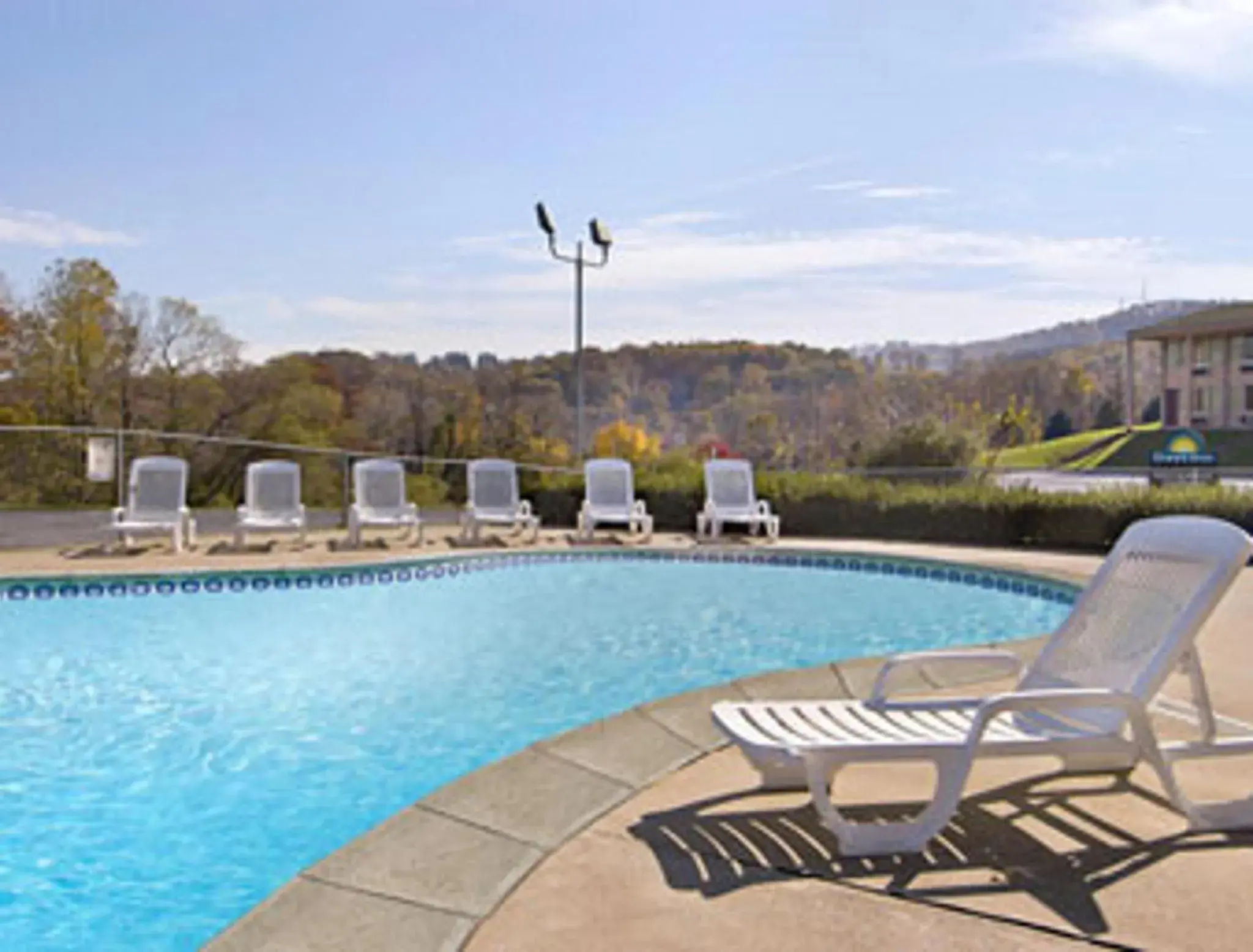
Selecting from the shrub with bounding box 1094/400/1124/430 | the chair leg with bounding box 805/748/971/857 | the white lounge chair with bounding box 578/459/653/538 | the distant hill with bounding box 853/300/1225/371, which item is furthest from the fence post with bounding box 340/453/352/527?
the shrub with bounding box 1094/400/1124/430

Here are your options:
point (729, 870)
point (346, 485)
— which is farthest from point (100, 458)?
point (729, 870)

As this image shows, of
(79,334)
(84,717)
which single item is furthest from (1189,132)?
(79,334)

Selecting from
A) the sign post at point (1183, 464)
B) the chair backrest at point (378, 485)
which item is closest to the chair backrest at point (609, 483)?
the chair backrest at point (378, 485)

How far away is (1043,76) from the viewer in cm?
1099

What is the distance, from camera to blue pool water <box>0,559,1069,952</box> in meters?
3.32

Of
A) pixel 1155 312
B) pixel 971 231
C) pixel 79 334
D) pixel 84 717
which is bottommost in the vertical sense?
pixel 84 717

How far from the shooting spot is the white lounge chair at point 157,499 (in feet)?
33.4

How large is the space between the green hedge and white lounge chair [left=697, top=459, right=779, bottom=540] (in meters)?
0.55

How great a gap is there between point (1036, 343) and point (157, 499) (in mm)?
86467

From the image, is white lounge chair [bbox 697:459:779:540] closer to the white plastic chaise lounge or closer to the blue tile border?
the blue tile border

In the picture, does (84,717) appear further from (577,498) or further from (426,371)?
(426,371)

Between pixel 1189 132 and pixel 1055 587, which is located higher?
pixel 1189 132

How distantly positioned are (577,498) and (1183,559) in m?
10.6

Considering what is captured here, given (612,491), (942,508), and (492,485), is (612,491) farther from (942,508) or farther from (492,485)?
(942,508)
